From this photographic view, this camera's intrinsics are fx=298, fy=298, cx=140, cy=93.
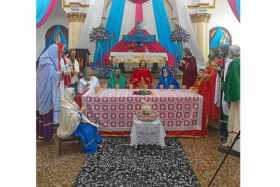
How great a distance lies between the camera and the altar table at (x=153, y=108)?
3.65 meters

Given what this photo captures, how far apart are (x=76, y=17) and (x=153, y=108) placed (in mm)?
3039

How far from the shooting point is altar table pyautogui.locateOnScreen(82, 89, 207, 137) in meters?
3.65

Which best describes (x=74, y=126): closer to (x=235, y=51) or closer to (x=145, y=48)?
(x=235, y=51)

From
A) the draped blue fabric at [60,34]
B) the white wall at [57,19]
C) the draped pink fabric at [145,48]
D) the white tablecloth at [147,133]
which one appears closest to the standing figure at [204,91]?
the white tablecloth at [147,133]

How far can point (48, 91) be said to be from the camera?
135 inches

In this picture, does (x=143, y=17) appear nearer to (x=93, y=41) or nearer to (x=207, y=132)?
(x=93, y=41)

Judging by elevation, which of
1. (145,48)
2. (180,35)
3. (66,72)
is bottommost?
(66,72)

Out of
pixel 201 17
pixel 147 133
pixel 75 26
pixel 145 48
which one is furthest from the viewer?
pixel 201 17

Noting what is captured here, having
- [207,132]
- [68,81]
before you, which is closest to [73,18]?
[68,81]

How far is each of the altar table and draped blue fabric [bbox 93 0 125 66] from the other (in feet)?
6.51

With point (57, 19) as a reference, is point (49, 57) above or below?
below

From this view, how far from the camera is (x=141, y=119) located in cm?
331

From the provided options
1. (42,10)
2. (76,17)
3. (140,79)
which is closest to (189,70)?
(140,79)

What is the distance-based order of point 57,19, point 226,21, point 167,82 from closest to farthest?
point 167,82 < point 57,19 < point 226,21
